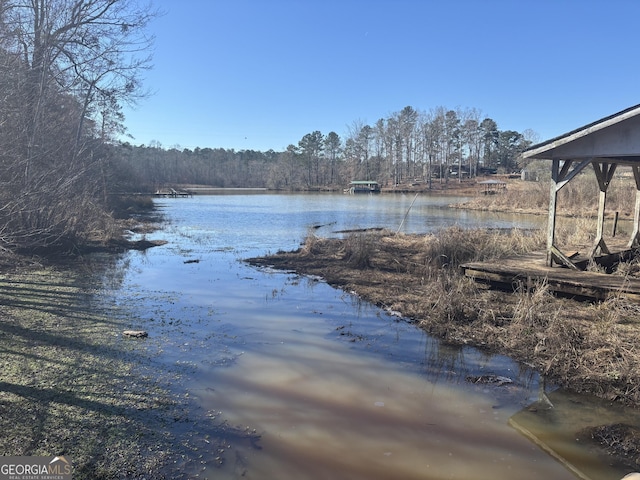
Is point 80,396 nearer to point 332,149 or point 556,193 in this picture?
point 556,193

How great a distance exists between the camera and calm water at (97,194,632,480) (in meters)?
3.72

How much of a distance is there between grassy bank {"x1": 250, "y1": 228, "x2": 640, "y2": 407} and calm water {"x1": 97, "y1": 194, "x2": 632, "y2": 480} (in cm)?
43

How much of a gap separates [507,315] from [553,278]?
5.43 ft

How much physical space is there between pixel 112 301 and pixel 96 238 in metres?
8.72

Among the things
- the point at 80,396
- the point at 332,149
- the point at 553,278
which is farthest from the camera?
the point at 332,149

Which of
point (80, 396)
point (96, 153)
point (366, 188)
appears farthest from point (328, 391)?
point (366, 188)

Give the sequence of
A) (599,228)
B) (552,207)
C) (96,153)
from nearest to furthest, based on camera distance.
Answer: (552,207) < (599,228) < (96,153)

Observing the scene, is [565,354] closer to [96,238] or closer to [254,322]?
[254,322]

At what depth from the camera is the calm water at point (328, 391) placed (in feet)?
12.2

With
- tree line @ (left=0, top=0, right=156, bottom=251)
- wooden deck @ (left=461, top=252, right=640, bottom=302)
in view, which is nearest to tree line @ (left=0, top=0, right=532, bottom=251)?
tree line @ (left=0, top=0, right=156, bottom=251)

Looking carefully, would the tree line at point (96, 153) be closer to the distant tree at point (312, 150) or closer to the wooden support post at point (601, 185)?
the distant tree at point (312, 150)

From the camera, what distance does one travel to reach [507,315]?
7438 millimetres

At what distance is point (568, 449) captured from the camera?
3.98 m

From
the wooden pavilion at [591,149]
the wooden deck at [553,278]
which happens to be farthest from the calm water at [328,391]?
the wooden pavilion at [591,149]
